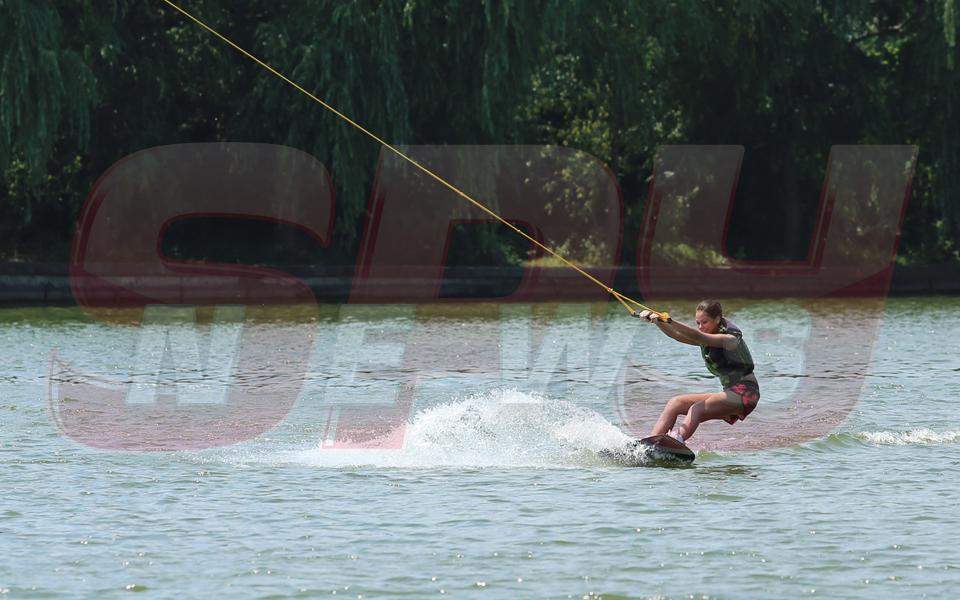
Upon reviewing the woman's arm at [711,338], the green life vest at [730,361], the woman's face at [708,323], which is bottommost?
the green life vest at [730,361]

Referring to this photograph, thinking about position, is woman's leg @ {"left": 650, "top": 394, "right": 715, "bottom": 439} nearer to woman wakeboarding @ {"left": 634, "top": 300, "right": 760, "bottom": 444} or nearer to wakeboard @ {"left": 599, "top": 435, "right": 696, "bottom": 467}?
woman wakeboarding @ {"left": 634, "top": 300, "right": 760, "bottom": 444}

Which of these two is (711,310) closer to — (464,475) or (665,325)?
(665,325)

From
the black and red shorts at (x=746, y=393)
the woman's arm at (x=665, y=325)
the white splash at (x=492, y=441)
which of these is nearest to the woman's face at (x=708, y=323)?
the woman's arm at (x=665, y=325)

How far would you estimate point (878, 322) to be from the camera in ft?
90.2

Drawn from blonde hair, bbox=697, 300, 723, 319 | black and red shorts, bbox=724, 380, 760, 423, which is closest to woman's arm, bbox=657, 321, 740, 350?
blonde hair, bbox=697, 300, 723, 319

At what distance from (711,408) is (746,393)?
36cm

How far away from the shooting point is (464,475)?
13.6 meters

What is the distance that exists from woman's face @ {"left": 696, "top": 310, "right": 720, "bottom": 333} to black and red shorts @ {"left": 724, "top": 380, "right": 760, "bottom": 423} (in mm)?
534

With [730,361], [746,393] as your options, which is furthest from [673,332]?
[746,393]

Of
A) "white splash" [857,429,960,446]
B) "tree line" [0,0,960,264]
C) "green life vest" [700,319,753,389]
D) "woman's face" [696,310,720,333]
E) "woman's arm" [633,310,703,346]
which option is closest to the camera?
"woman's arm" [633,310,703,346]

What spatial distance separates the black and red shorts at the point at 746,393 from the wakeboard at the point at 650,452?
66 centimetres

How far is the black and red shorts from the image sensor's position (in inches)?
555

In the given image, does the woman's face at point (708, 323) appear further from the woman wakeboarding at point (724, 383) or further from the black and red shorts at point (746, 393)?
the black and red shorts at point (746, 393)

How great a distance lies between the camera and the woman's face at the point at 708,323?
46.0 ft
